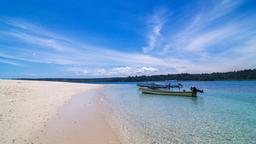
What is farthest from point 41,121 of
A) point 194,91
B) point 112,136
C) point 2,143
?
point 194,91

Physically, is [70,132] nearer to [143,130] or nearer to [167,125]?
[143,130]

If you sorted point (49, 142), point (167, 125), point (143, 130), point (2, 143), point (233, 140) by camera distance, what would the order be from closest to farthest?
1. point (2, 143)
2. point (49, 142)
3. point (233, 140)
4. point (143, 130)
5. point (167, 125)

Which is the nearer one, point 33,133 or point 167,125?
point 33,133

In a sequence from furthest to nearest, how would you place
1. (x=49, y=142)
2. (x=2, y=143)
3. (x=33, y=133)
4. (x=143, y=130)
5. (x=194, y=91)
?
(x=194, y=91) < (x=143, y=130) < (x=33, y=133) < (x=49, y=142) < (x=2, y=143)

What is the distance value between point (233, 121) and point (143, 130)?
615cm

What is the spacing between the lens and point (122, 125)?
969 cm

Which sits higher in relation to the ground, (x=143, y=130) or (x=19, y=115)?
(x=19, y=115)

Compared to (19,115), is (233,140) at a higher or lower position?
lower

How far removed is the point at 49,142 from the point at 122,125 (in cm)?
429

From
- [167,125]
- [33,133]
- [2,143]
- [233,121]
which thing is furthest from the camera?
[233,121]

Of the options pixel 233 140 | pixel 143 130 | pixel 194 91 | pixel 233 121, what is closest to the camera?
pixel 233 140

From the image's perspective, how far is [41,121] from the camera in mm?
8773

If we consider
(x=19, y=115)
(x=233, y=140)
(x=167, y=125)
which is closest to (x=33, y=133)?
(x=19, y=115)

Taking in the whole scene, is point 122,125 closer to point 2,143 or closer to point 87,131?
point 87,131
